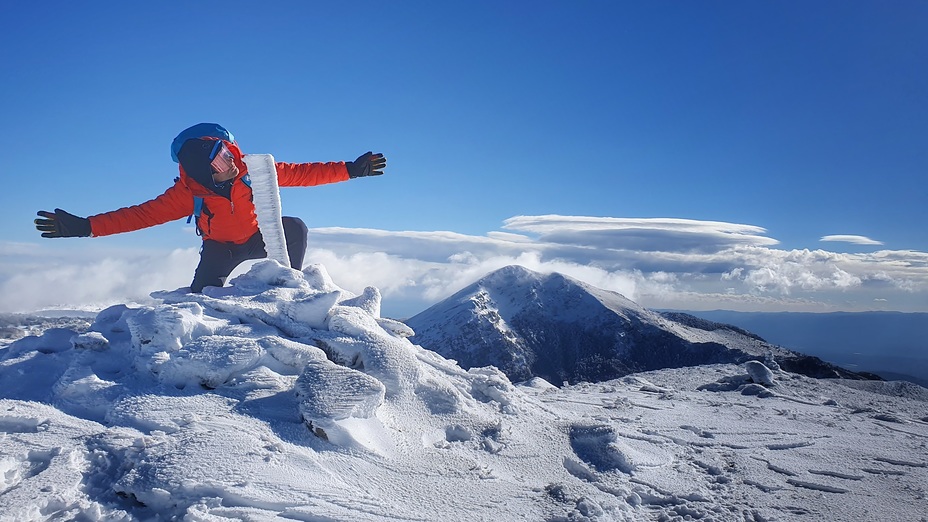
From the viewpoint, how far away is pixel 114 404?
452cm

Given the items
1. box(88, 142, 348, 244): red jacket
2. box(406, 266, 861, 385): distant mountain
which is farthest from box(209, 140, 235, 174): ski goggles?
box(406, 266, 861, 385): distant mountain

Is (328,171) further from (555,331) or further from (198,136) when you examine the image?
(555,331)

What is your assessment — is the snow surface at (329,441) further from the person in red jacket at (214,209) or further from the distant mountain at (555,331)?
the distant mountain at (555,331)

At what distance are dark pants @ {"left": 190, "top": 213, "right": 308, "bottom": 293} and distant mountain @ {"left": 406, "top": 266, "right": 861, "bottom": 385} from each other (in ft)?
86.6

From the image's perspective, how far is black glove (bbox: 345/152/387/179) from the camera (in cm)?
792

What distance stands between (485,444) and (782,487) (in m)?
3.10

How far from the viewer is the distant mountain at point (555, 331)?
35094 millimetres

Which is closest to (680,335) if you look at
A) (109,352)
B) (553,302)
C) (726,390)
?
(553,302)

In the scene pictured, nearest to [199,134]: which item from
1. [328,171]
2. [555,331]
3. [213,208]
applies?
[213,208]

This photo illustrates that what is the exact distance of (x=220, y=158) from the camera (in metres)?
6.71

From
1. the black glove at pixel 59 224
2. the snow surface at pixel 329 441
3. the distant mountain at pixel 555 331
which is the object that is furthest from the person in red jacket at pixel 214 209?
the distant mountain at pixel 555 331

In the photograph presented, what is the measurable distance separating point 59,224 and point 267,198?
2.36 metres

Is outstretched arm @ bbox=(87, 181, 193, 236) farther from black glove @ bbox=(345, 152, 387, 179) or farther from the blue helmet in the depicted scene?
black glove @ bbox=(345, 152, 387, 179)

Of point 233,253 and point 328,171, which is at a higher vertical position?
point 328,171
